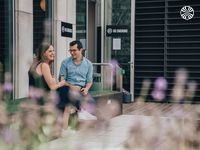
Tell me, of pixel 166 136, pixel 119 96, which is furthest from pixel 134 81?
pixel 166 136

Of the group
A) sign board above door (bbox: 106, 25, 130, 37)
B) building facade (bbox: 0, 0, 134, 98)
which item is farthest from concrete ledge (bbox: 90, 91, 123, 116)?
sign board above door (bbox: 106, 25, 130, 37)

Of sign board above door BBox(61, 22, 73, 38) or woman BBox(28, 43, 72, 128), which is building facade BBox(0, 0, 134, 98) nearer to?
sign board above door BBox(61, 22, 73, 38)

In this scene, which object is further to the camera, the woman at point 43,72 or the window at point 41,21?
the window at point 41,21

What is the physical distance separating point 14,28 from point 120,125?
9.45 ft

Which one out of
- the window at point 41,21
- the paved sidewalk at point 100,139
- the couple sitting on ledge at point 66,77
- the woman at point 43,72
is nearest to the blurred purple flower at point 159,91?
the paved sidewalk at point 100,139

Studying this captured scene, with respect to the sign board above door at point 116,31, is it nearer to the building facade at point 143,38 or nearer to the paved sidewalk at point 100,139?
the building facade at point 143,38

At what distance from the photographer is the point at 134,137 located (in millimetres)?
2031

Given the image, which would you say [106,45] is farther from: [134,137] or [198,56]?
[134,137]

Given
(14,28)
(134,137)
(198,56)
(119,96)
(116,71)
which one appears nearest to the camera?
(134,137)
